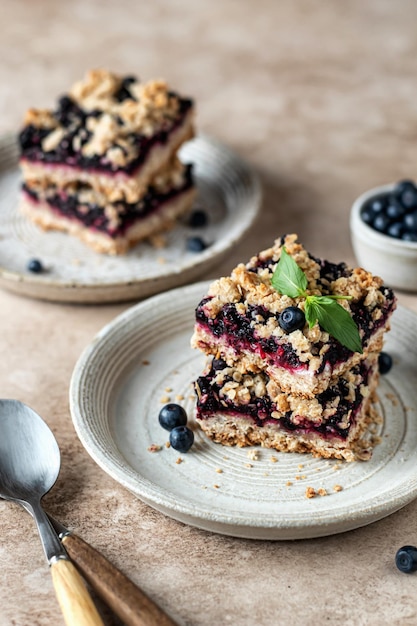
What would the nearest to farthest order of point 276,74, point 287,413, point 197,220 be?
point 287,413 < point 197,220 < point 276,74

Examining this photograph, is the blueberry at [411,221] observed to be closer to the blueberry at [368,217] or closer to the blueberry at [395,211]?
the blueberry at [395,211]

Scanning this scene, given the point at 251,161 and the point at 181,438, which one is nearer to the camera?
the point at 181,438

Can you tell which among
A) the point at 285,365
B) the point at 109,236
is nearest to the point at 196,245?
the point at 109,236

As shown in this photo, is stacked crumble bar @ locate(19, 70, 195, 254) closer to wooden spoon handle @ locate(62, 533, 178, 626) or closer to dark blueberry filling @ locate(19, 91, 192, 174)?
dark blueberry filling @ locate(19, 91, 192, 174)

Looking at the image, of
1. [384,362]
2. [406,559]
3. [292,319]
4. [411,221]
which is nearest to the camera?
[406,559]

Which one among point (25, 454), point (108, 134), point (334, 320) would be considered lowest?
point (25, 454)

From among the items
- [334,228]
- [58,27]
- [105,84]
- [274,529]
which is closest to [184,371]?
[274,529]

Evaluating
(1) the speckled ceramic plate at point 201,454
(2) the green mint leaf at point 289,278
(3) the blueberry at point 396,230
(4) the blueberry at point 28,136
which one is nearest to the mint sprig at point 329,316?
(2) the green mint leaf at point 289,278

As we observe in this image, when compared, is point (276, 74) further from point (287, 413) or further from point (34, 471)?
point (34, 471)

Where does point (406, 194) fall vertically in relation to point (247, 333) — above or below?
below
